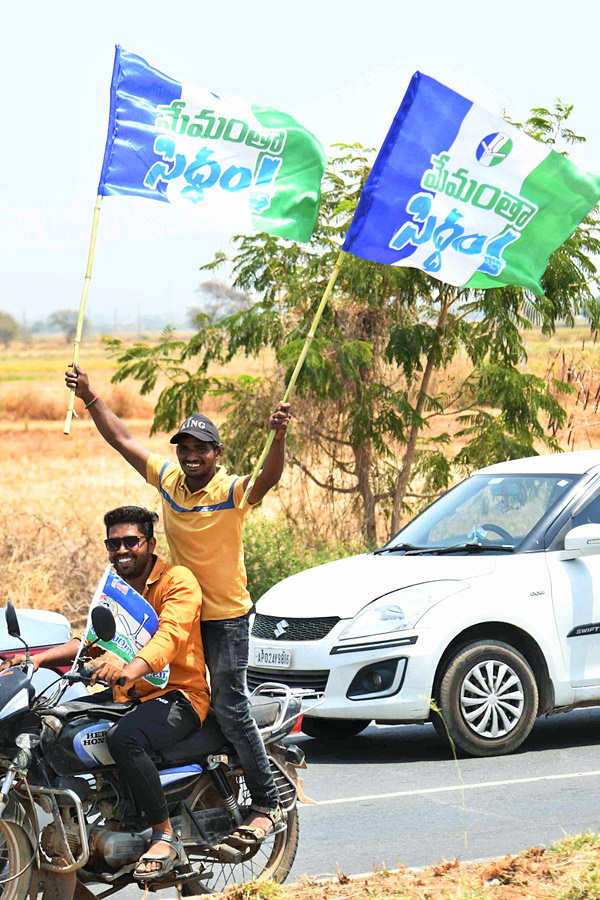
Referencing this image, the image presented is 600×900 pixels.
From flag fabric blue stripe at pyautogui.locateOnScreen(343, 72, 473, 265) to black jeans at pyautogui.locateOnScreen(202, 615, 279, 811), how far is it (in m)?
2.46

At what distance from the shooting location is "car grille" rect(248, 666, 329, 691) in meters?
8.55

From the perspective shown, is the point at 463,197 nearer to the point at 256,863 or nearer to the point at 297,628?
the point at 297,628

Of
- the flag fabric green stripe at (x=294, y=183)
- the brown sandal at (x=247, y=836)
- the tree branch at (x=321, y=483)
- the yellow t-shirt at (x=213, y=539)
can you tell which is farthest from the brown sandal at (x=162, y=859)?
the tree branch at (x=321, y=483)

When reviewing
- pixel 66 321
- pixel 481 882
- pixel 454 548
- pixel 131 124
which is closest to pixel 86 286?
pixel 131 124

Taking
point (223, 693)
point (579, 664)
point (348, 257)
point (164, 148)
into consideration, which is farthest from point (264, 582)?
point (223, 693)

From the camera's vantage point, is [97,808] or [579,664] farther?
[579,664]

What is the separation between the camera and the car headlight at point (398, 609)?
8.54 metres

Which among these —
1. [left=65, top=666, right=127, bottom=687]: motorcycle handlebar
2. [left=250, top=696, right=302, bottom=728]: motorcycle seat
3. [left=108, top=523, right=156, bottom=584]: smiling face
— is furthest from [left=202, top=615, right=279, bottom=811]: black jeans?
[left=65, top=666, right=127, bottom=687]: motorcycle handlebar

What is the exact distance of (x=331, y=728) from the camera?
9.36 meters

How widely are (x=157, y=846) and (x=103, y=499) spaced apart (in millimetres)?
14084

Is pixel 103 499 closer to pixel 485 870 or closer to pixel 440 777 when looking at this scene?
pixel 440 777

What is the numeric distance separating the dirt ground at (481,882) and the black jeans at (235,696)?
45 cm

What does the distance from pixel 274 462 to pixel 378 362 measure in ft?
32.4

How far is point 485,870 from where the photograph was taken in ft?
17.7
